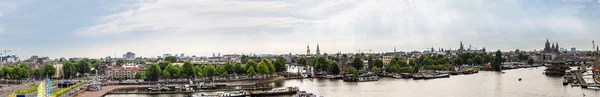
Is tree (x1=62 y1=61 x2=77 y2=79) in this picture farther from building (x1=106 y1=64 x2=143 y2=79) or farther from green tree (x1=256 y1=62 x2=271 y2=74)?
green tree (x1=256 y1=62 x2=271 y2=74)

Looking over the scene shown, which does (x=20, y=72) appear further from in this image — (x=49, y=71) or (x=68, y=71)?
(x=68, y=71)

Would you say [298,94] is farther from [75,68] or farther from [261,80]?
[75,68]

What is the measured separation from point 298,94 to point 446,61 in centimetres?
3761

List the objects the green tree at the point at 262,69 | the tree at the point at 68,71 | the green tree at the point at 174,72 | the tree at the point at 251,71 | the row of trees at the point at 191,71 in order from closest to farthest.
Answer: the green tree at the point at 174,72, the row of trees at the point at 191,71, the tree at the point at 251,71, the green tree at the point at 262,69, the tree at the point at 68,71

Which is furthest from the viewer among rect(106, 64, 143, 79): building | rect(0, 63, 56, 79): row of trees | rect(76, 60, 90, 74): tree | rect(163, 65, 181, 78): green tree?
rect(76, 60, 90, 74): tree

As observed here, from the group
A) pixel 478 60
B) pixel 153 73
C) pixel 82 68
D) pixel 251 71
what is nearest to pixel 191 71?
pixel 153 73

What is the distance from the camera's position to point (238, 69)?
4675 cm

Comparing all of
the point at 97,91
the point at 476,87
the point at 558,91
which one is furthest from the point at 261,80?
the point at 558,91

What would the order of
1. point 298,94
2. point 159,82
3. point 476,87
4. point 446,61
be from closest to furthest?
point 298,94, point 476,87, point 159,82, point 446,61

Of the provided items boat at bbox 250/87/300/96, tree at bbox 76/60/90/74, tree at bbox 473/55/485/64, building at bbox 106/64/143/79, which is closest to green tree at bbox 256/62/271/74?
boat at bbox 250/87/300/96

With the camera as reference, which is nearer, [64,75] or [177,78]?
[177,78]

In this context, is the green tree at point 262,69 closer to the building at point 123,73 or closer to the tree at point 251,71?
the tree at point 251,71

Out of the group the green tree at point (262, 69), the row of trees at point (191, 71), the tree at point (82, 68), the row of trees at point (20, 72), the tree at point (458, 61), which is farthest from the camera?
the tree at point (458, 61)

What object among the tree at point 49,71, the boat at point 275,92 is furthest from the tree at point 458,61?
the tree at point 49,71
